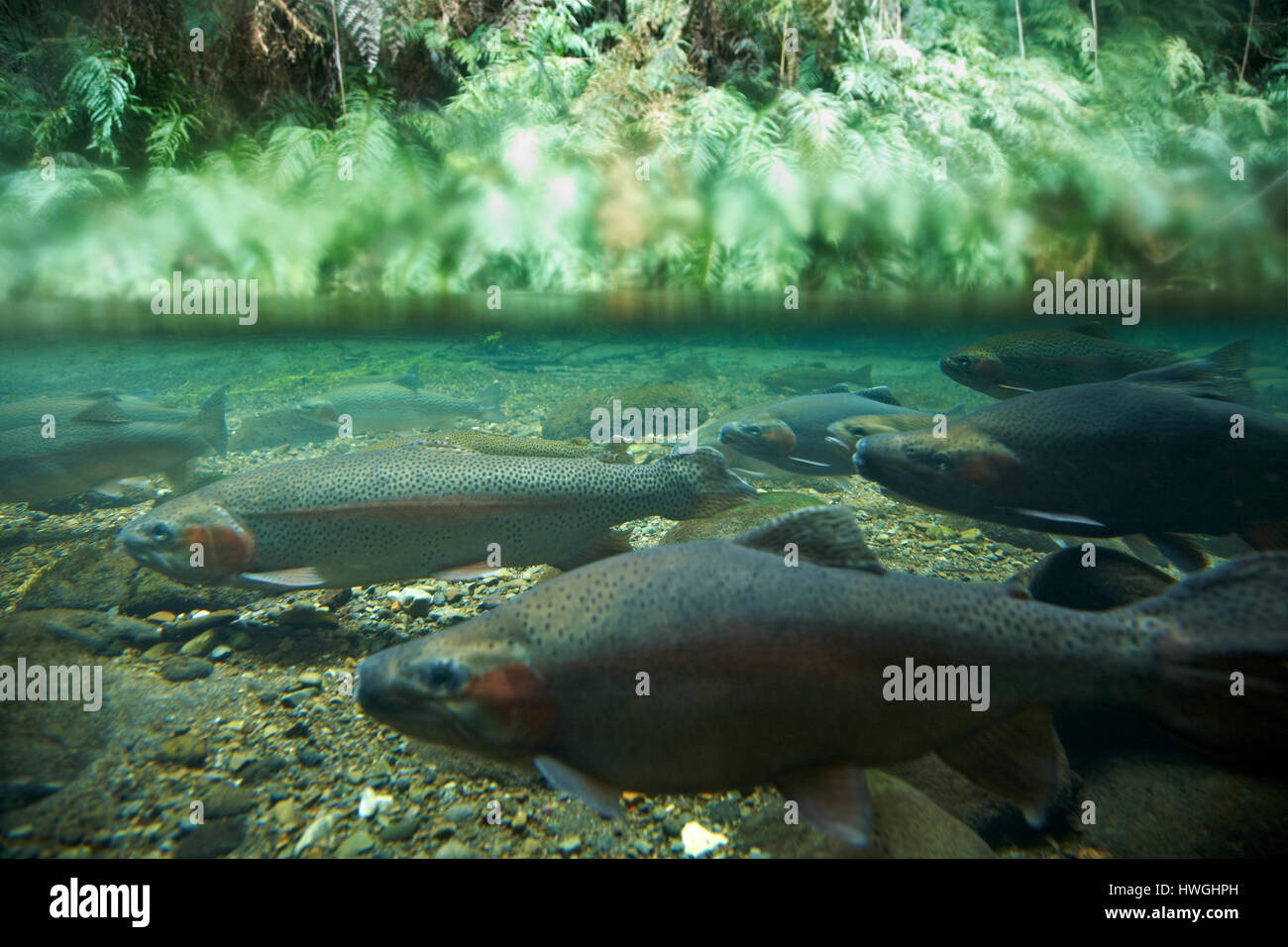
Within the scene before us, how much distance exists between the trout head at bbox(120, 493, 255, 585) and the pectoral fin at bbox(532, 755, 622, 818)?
2362 millimetres

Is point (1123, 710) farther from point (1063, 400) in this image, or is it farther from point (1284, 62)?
point (1284, 62)

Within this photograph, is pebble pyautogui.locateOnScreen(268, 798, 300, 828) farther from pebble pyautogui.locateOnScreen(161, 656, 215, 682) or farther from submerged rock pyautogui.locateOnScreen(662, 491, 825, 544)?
submerged rock pyautogui.locateOnScreen(662, 491, 825, 544)

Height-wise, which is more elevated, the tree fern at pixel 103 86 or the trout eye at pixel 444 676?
the tree fern at pixel 103 86

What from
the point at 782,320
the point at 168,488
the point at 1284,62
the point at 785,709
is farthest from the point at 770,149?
the point at 168,488

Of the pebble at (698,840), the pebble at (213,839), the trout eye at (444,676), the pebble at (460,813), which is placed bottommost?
the pebble at (698,840)

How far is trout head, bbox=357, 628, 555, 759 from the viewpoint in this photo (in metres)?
1.46

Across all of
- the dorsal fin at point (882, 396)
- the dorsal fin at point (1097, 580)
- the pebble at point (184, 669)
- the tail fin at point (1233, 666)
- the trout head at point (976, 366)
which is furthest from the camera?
the dorsal fin at point (882, 396)

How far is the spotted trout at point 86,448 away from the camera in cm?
514

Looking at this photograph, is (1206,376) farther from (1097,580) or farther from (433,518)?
Result: (433,518)

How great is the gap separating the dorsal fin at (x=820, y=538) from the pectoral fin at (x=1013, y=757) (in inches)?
22.0

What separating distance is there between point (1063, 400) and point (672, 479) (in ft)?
6.36

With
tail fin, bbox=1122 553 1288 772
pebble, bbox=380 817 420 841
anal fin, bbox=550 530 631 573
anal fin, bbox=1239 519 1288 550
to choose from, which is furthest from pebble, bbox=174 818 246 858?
anal fin, bbox=1239 519 1288 550

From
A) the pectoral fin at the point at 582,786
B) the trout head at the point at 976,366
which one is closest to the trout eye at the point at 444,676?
the pectoral fin at the point at 582,786

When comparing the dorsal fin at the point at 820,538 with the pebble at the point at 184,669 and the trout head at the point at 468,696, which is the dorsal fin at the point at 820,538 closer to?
the trout head at the point at 468,696
